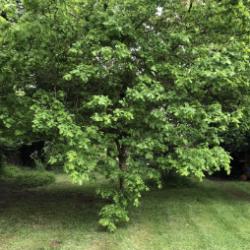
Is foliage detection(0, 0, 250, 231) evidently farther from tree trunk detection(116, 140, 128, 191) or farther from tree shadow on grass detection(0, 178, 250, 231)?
tree shadow on grass detection(0, 178, 250, 231)

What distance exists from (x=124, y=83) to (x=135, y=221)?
2.61 meters

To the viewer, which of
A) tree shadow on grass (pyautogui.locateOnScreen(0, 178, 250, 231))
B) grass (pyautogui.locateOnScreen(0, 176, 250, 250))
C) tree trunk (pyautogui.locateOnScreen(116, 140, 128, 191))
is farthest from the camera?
tree shadow on grass (pyautogui.locateOnScreen(0, 178, 250, 231))

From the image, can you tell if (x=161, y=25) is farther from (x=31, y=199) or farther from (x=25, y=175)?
(x=25, y=175)

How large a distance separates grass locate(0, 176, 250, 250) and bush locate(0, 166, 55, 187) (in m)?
1.26

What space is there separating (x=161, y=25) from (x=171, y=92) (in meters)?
1.67

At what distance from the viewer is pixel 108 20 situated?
5.87 metres

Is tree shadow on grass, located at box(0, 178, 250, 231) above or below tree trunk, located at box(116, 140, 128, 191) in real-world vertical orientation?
below

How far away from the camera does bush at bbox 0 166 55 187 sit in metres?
11.6

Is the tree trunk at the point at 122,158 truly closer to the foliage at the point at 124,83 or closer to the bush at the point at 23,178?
the foliage at the point at 124,83

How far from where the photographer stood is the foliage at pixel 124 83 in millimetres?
5652

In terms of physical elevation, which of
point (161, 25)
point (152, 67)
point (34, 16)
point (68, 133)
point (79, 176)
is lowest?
point (79, 176)

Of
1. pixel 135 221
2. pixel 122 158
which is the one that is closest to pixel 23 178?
pixel 135 221

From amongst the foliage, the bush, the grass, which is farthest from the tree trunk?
the bush

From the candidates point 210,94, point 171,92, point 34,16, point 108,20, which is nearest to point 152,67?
point 171,92
